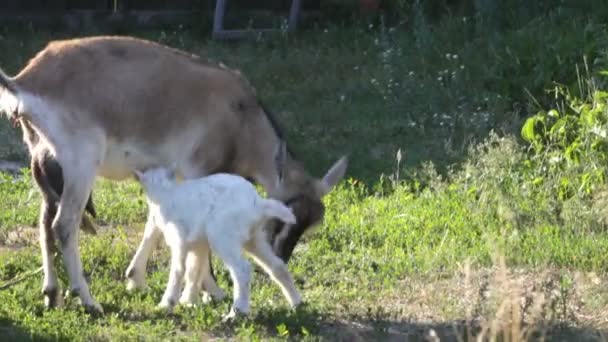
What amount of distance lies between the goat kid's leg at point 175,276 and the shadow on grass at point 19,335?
0.63m

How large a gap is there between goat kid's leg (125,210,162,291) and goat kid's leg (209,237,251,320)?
84cm

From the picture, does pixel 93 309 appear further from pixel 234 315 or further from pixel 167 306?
pixel 234 315

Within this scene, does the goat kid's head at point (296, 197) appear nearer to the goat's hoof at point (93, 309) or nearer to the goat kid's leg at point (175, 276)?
the goat kid's leg at point (175, 276)

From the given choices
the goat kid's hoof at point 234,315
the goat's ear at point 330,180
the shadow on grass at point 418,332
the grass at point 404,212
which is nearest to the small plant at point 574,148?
the grass at point 404,212

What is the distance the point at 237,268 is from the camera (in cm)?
681

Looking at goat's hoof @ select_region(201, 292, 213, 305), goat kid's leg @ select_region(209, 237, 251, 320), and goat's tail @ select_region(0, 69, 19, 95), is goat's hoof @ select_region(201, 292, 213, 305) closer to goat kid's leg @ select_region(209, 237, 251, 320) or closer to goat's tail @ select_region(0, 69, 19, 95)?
goat kid's leg @ select_region(209, 237, 251, 320)

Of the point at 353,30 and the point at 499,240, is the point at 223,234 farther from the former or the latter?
the point at 353,30

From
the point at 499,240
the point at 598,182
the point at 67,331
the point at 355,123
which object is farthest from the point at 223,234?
the point at 355,123

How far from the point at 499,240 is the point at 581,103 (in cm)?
206

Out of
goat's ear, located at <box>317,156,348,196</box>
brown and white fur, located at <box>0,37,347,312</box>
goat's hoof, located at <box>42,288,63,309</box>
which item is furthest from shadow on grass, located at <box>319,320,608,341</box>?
goat's hoof, located at <box>42,288,63,309</box>

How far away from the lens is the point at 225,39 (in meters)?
15.2

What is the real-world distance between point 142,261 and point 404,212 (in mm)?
2213

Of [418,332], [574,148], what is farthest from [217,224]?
[574,148]

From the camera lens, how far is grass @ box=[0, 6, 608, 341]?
22.5ft
